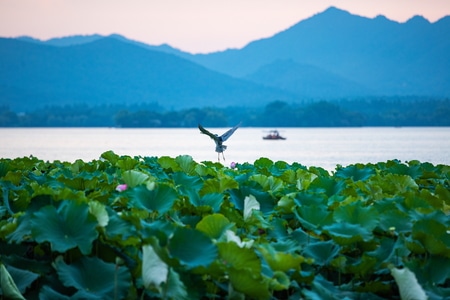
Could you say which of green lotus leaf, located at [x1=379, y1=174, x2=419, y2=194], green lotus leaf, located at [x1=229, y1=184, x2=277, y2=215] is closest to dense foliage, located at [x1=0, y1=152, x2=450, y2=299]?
green lotus leaf, located at [x1=229, y1=184, x2=277, y2=215]

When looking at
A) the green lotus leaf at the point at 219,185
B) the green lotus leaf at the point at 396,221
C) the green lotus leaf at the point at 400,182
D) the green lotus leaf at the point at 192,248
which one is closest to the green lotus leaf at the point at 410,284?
the green lotus leaf at the point at 396,221

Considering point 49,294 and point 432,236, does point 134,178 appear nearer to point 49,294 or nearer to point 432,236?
point 49,294

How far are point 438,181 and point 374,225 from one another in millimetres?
3667

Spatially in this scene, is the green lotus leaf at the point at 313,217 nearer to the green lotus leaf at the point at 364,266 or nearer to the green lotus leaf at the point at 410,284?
the green lotus leaf at the point at 364,266

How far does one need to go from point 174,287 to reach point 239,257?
33 centimetres

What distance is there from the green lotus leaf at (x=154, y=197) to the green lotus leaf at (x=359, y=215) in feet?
3.12

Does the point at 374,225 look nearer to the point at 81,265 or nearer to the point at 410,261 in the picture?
the point at 410,261

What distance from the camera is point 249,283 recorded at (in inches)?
138

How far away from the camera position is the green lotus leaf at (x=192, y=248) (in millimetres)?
3578

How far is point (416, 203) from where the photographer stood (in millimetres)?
4676

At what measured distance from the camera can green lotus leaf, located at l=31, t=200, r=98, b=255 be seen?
12.2 feet

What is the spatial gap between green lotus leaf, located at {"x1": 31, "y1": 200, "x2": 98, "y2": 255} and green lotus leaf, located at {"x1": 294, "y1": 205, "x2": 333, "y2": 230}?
1293 millimetres

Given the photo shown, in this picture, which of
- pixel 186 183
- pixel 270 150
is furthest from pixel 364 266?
pixel 270 150

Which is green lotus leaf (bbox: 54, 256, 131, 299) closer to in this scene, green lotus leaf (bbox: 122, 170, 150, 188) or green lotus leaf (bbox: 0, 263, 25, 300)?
green lotus leaf (bbox: 0, 263, 25, 300)
